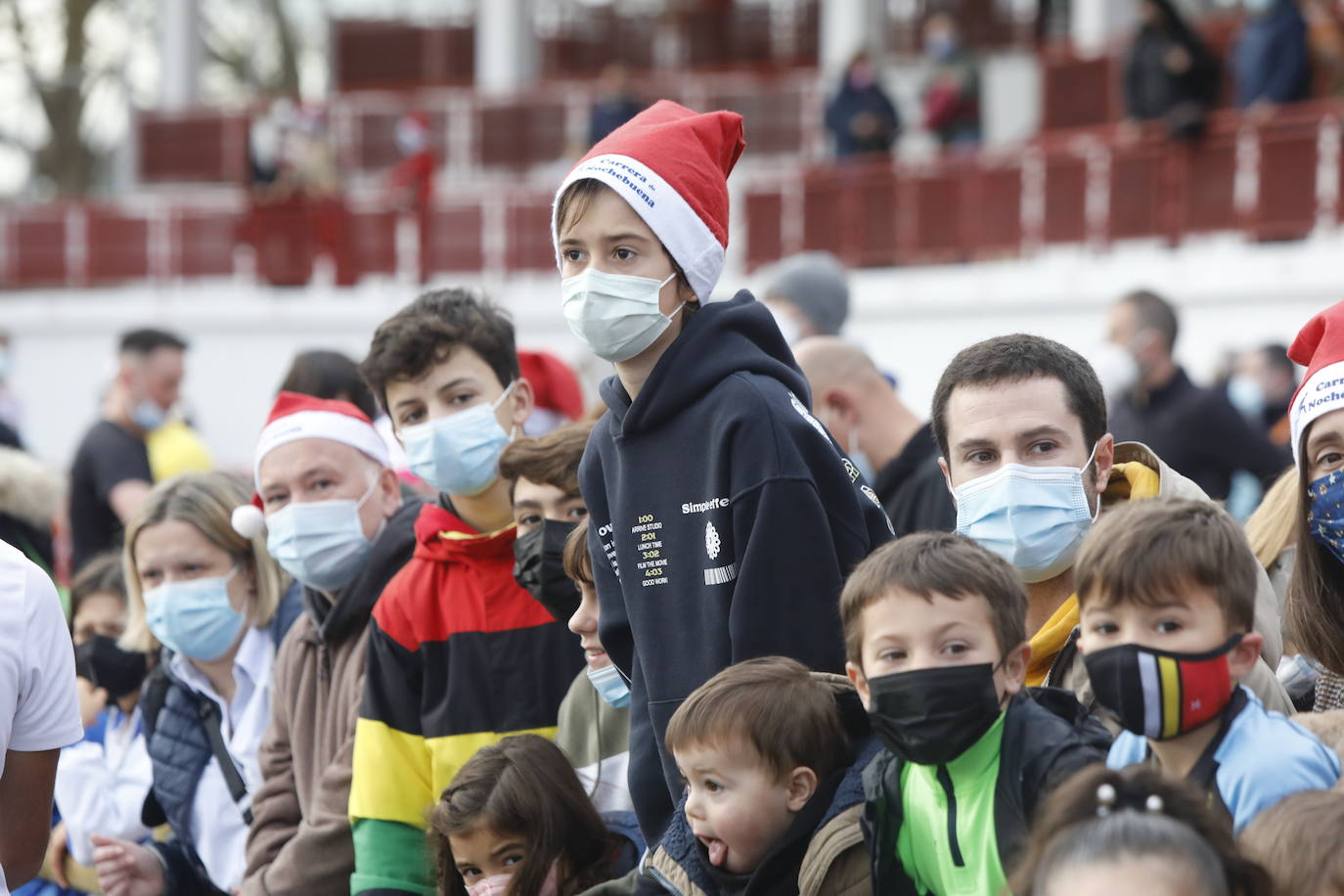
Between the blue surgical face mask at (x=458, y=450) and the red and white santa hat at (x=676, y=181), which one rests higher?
the red and white santa hat at (x=676, y=181)

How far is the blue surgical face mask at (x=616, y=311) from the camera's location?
4.02 meters

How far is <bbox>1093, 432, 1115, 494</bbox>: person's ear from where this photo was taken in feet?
12.8

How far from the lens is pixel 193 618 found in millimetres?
5719

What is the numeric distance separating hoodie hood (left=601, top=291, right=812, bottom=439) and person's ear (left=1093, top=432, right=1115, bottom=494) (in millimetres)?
633

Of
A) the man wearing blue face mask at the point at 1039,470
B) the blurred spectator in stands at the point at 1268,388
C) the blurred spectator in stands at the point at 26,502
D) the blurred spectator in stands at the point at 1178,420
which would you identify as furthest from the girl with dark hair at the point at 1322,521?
the blurred spectator in stands at the point at 1268,388

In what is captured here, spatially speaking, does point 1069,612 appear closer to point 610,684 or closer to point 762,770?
point 762,770

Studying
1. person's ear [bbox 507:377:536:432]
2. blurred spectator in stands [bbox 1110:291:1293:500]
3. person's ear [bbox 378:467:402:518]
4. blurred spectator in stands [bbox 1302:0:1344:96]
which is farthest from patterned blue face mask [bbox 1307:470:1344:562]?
blurred spectator in stands [bbox 1302:0:1344:96]

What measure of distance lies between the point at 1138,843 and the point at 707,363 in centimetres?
156

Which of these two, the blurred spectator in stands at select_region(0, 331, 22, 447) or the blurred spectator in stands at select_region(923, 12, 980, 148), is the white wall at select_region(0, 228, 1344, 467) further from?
the blurred spectator in stands at select_region(0, 331, 22, 447)

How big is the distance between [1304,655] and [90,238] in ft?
82.2

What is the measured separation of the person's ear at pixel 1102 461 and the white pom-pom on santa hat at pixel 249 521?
2783mm

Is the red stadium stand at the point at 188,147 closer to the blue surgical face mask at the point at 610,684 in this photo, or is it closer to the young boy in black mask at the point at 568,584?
the young boy in black mask at the point at 568,584

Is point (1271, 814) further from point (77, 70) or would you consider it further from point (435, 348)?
point (77, 70)

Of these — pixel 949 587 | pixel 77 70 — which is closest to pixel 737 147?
pixel 949 587
